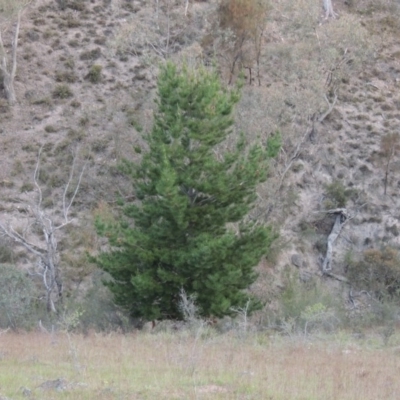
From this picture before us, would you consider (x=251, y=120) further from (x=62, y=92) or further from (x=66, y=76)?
(x=66, y=76)

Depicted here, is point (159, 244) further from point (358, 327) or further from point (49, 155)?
point (49, 155)

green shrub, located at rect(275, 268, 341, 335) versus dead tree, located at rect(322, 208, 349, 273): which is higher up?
green shrub, located at rect(275, 268, 341, 335)

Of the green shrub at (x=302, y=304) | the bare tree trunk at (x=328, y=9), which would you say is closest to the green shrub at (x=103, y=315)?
the green shrub at (x=302, y=304)

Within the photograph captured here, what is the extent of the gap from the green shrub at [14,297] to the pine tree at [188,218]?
7.07 ft

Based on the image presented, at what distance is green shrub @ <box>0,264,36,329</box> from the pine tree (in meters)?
2.16

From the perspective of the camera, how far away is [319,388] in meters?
8.12

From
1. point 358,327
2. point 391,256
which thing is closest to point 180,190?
point 358,327

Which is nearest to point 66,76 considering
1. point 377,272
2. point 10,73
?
point 10,73

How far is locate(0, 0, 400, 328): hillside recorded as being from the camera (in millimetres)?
27078

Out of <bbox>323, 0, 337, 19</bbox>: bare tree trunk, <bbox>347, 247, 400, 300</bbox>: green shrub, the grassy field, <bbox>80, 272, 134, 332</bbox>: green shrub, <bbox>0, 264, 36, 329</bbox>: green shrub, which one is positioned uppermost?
<bbox>323, 0, 337, 19</bbox>: bare tree trunk

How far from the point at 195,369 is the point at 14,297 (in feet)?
32.7

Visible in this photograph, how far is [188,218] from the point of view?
1752 cm

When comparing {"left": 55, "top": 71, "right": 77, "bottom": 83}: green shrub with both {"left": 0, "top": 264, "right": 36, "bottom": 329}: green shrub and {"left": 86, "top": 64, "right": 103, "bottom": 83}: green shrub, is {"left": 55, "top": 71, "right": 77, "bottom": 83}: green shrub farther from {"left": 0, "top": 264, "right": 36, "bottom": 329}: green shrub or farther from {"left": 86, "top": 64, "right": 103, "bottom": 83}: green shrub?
{"left": 0, "top": 264, "right": 36, "bottom": 329}: green shrub

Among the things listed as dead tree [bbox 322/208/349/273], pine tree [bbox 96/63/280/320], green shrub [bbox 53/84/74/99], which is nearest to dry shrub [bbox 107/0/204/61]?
green shrub [bbox 53/84/74/99]
